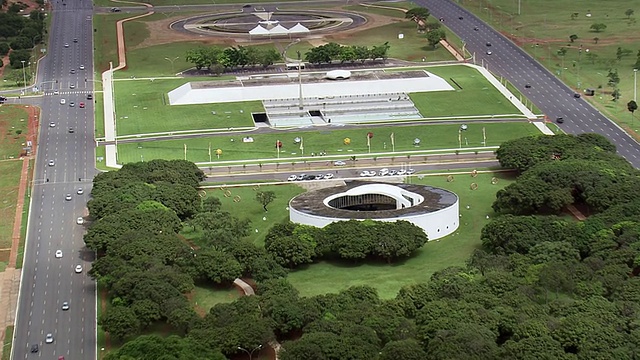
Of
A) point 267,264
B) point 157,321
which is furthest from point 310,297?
point 157,321

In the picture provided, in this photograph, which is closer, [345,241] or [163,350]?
[163,350]

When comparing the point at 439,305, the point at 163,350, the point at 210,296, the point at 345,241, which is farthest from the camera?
the point at 345,241

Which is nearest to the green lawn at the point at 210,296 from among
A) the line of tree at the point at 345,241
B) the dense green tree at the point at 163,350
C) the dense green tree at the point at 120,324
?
the line of tree at the point at 345,241

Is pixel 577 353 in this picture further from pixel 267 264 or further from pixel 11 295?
pixel 11 295

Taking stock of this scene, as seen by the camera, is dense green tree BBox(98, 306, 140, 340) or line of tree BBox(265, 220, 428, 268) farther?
line of tree BBox(265, 220, 428, 268)

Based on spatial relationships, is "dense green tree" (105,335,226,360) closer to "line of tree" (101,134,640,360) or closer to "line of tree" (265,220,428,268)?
"line of tree" (101,134,640,360)

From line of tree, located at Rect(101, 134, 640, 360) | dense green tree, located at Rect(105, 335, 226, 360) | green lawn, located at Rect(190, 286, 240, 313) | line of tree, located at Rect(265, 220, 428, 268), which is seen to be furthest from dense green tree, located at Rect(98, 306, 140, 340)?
line of tree, located at Rect(265, 220, 428, 268)

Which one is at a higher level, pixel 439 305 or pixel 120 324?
pixel 439 305

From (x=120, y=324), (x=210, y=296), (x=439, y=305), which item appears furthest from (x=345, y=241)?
(x=120, y=324)

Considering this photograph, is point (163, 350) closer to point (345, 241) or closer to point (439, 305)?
point (439, 305)
